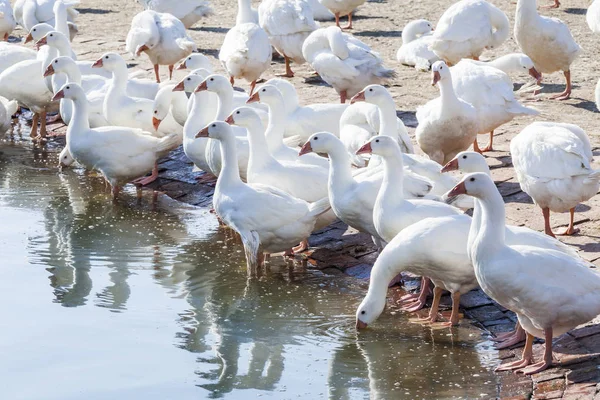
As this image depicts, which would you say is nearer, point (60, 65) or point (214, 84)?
point (214, 84)

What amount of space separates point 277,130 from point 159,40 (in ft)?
14.5

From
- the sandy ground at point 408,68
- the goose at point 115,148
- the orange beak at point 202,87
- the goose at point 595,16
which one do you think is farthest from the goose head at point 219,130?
the goose at point 595,16

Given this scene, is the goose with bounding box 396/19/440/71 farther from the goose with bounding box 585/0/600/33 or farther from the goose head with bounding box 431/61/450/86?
the goose head with bounding box 431/61/450/86

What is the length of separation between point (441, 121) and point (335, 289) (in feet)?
8.31

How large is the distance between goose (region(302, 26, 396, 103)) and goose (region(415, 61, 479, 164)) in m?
2.07

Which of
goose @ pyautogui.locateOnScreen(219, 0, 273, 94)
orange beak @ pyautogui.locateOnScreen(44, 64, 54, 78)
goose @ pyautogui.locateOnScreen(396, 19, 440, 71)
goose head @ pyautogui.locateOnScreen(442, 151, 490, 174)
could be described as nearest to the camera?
goose head @ pyautogui.locateOnScreen(442, 151, 490, 174)

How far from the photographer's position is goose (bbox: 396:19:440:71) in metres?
14.1

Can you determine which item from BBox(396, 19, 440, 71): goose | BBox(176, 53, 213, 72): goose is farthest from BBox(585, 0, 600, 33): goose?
BBox(176, 53, 213, 72): goose

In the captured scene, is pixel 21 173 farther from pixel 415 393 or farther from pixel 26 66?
pixel 415 393

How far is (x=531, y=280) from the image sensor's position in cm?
655

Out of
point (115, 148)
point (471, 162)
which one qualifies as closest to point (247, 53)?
point (115, 148)

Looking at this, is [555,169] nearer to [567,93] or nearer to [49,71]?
[567,93]

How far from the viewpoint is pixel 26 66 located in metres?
13.2

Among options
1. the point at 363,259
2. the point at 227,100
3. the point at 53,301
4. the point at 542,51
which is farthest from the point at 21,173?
the point at 542,51
